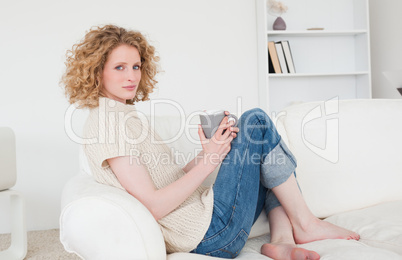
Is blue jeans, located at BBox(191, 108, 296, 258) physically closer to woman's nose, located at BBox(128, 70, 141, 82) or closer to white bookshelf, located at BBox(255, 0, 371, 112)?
woman's nose, located at BBox(128, 70, 141, 82)

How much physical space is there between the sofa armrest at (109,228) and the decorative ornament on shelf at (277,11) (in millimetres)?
2742

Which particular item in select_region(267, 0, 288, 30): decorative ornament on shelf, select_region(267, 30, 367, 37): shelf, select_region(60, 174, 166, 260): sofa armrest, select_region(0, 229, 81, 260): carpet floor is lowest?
select_region(0, 229, 81, 260): carpet floor

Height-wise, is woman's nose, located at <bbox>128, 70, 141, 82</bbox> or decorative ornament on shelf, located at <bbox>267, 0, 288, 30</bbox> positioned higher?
decorative ornament on shelf, located at <bbox>267, 0, 288, 30</bbox>

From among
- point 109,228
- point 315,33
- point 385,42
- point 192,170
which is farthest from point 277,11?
point 109,228

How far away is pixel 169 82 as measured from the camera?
11.7 ft

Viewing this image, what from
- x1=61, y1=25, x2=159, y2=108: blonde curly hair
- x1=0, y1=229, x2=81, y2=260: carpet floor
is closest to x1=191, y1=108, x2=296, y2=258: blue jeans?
x1=61, y1=25, x2=159, y2=108: blonde curly hair

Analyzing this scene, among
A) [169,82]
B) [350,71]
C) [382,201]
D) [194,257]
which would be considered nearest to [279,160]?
[194,257]

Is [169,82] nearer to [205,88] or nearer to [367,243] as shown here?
[205,88]

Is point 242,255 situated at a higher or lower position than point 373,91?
lower

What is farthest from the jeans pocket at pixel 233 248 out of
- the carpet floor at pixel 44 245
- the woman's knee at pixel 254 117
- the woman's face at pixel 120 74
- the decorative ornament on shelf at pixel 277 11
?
the decorative ornament on shelf at pixel 277 11

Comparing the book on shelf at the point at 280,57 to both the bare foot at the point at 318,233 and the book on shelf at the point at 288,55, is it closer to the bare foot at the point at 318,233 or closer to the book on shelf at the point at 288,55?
the book on shelf at the point at 288,55

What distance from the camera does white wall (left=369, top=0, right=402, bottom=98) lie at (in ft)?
11.8

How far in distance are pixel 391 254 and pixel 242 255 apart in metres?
0.45

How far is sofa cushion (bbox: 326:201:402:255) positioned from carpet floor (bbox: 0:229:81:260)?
61.6 inches
